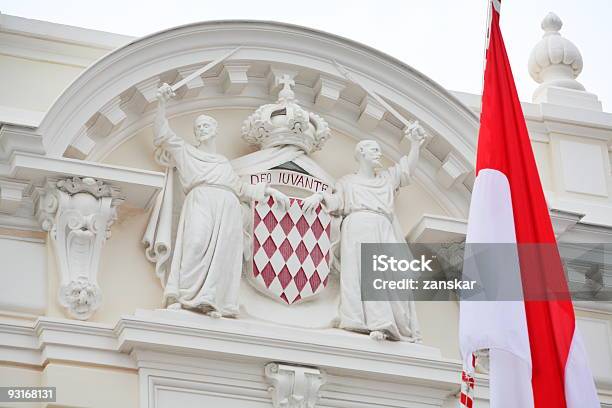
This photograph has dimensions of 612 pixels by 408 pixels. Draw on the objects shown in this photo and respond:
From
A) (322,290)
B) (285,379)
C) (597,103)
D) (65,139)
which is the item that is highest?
(597,103)

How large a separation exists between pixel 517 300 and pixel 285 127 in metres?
2.29

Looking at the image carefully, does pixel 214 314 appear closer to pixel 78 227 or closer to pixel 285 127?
pixel 78 227

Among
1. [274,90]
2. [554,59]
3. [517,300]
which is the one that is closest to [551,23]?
[554,59]

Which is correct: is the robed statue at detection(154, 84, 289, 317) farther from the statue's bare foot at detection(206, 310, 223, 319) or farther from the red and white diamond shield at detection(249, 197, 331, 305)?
the red and white diamond shield at detection(249, 197, 331, 305)

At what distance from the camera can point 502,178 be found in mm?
9516

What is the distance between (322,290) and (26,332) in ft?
6.13

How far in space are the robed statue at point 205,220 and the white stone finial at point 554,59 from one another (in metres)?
2.75

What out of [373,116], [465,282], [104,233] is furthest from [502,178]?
[104,233]

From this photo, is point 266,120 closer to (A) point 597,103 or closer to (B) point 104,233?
(B) point 104,233

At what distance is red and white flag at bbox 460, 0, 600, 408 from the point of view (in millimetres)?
8883

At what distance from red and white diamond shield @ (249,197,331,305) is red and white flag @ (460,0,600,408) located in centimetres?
118

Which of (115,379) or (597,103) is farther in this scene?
(597,103)

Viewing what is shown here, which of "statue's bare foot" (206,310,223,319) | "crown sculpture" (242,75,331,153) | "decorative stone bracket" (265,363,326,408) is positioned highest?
"crown sculpture" (242,75,331,153)

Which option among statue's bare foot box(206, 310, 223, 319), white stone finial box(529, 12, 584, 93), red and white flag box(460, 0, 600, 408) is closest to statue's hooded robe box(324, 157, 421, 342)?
statue's bare foot box(206, 310, 223, 319)
